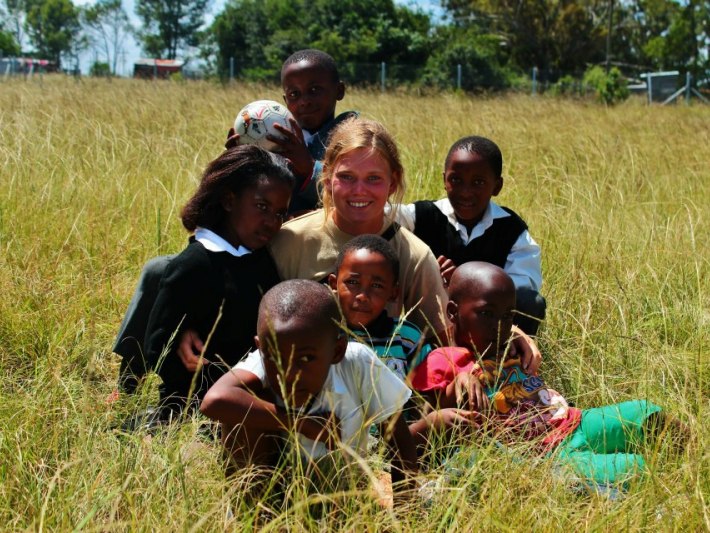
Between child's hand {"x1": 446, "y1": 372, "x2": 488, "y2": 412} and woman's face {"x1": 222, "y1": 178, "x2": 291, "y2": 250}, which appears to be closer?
child's hand {"x1": 446, "y1": 372, "x2": 488, "y2": 412}

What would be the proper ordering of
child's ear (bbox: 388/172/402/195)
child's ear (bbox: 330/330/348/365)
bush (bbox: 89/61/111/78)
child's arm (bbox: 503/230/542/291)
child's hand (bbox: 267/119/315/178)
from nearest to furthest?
child's ear (bbox: 330/330/348/365) → child's ear (bbox: 388/172/402/195) → child's hand (bbox: 267/119/315/178) → child's arm (bbox: 503/230/542/291) → bush (bbox: 89/61/111/78)

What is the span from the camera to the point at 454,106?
392 inches

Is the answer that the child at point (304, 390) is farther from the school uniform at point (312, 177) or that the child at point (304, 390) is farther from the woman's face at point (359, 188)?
the school uniform at point (312, 177)

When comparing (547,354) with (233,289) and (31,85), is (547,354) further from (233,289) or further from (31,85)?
(31,85)

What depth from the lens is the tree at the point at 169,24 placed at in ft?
253

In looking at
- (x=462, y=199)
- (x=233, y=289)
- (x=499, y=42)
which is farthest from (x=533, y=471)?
(x=499, y=42)

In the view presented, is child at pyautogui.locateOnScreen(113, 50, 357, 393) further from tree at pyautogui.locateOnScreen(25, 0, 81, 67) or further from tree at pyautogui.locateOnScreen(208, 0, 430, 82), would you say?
tree at pyautogui.locateOnScreen(25, 0, 81, 67)

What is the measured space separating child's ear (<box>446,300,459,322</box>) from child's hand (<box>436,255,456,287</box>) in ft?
0.81

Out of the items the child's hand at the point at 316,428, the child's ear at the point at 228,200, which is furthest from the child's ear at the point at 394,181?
the child's hand at the point at 316,428

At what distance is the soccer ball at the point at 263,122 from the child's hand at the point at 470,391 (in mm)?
1228

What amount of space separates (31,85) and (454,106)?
501 centimetres

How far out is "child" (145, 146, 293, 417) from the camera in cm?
274

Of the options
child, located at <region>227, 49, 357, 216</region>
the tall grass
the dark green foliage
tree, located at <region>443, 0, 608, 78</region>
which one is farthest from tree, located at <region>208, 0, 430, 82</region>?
child, located at <region>227, 49, 357, 216</region>

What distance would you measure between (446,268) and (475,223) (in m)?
0.31
